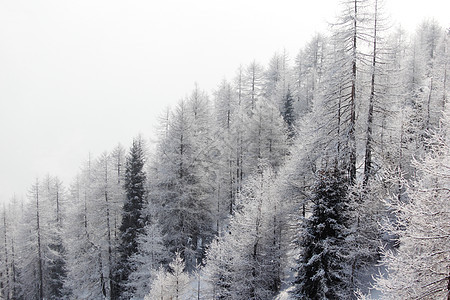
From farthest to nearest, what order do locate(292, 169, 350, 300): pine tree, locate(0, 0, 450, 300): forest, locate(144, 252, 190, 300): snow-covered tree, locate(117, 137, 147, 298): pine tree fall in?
locate(117, 137, 147, 298): pine tree → locate(144, 252, 190, 300): snow-covered tree → locate(292, 169, 350, 300): pine tree → locate(0, 0, 450, 300): forest

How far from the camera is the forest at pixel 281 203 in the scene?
1054 centimetres

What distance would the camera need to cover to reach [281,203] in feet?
70.8

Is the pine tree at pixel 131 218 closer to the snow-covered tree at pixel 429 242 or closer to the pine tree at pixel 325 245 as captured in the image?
the pine tree at pixel 325 245

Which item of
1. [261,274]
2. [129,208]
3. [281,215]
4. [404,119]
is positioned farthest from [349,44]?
[129,208]

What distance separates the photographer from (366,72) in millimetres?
18062

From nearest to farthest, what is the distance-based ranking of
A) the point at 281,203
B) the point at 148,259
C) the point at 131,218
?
the point at 281,203, the point at 148,259, the point at 131,218

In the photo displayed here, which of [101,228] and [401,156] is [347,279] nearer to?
[401,156]

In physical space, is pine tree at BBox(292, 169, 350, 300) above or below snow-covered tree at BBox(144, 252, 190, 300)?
above

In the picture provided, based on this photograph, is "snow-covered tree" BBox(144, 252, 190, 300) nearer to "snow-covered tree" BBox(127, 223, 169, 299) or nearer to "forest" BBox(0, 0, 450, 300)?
"forest" BBox(0, 0, 450, 300)

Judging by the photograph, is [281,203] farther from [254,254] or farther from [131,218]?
[131,218]

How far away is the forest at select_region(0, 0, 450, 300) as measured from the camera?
10.5 meters

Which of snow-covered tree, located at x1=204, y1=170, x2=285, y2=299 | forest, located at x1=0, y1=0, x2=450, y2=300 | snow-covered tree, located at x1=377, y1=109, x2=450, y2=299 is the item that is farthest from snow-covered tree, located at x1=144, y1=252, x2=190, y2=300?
snow-covered tree, located at x1=377, y1=109, x2=450, y2=299

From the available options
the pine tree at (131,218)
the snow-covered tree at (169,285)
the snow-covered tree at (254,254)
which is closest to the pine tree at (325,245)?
the snow-covered tree at (254,254)

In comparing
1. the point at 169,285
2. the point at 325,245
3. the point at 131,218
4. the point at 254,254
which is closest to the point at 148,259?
the point at 131,218
